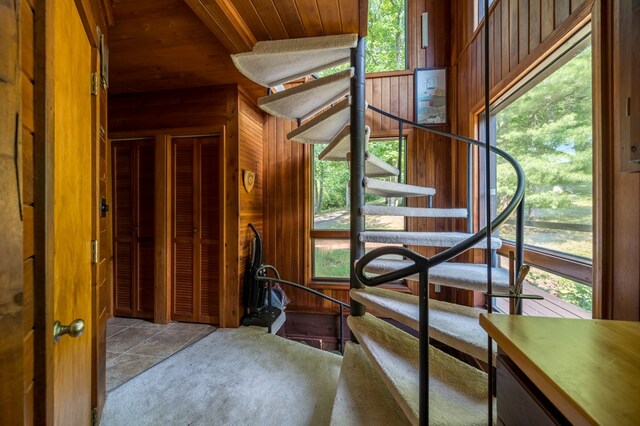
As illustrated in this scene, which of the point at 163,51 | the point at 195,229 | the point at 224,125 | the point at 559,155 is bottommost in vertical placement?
the point at 195,229

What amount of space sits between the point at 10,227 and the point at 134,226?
2.82 meters

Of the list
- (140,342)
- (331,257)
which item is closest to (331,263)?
(331,257)

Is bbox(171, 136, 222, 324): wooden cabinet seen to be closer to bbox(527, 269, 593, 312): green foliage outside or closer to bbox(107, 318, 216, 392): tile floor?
bbox(107, 318, 216, 392): tile floor

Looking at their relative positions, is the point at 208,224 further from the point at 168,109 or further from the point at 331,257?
the point at 331,257

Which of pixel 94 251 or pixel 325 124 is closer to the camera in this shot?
pixel 94 251

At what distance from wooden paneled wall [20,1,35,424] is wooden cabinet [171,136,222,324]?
218 centimetres

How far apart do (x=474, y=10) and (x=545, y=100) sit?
160 centimetres

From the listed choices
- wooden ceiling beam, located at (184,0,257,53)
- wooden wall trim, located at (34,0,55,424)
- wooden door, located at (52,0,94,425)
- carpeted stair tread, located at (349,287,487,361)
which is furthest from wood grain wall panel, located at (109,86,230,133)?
carpeted stair tread, located at (349,287,487,361)

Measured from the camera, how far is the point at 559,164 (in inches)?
58.3

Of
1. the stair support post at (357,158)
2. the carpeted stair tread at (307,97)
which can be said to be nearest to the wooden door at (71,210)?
the carpeted stair tread at (307,97)

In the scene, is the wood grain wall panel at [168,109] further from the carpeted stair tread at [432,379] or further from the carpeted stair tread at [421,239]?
the carpeted stair tread at [432,379]

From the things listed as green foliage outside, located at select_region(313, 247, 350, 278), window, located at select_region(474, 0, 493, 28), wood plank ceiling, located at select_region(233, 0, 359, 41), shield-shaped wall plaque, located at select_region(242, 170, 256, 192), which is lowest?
green foliage outside, located at select_region(313, 247, 350, 278)

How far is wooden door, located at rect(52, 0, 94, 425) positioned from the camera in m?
0.79

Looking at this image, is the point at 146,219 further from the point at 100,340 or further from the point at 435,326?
the point at 435,326
